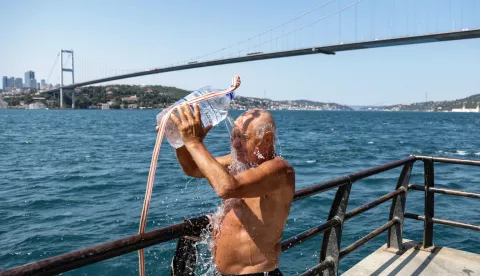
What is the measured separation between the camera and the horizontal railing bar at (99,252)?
47.8 inches

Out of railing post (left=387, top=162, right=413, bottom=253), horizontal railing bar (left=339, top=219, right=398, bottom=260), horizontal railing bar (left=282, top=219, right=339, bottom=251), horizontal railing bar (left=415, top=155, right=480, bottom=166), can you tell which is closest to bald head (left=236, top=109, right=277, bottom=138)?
horizontal railing bar (left=282, top=219, right=339, bottom=251)

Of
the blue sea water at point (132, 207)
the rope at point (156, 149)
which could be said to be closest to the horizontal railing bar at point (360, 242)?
the blue sea water at point (132, 207)

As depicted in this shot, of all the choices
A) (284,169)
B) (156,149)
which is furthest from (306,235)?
(156,149)

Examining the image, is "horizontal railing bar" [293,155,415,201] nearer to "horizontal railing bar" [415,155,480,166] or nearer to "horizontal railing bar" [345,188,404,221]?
"horizontal railing bar" [345,188,404,221]

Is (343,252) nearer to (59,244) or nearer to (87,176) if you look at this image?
(59,244)

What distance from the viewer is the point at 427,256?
11.7ft

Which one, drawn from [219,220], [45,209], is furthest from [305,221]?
[219,220]

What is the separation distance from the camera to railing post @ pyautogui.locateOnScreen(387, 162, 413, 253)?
3.42 m

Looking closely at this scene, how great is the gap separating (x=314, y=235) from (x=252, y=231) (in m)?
0.74

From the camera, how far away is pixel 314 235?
228cm

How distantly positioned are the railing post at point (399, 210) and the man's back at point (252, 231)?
6.70 feet

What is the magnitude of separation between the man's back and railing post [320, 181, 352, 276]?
0.89 m

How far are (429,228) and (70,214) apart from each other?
757 centimetres

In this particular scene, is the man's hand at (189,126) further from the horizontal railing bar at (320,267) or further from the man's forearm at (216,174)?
the horizontal railing bar at (320,267)
